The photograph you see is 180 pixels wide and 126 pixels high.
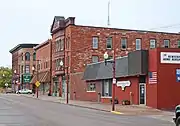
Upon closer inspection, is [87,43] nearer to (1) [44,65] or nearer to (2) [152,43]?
(2) [152,43]

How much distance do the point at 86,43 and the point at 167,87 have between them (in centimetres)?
3113

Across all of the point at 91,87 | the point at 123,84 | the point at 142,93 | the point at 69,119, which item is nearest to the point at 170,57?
the point at 142,93

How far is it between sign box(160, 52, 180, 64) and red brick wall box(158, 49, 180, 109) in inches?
11.3

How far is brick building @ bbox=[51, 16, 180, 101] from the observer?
68812 mm

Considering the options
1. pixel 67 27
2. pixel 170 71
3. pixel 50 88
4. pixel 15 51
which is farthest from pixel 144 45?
pixel 15 51

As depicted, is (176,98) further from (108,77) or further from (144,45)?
(144,45)

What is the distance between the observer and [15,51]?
12588 centimetres

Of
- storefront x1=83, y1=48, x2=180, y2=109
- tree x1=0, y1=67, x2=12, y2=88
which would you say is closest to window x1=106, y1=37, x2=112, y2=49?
storefront x1=83, y1=48, x2=180, y2=109

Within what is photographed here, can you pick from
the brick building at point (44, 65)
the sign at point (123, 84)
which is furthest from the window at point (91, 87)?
the brick building at point (44, 65)

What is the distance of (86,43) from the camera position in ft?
228

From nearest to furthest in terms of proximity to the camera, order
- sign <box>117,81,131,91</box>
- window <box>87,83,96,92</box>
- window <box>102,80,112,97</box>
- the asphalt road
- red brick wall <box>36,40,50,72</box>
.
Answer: the asphalt road < sign <box>117,81,131,91</box> < window <box>102,80,112,97</box> < window <box>87,83,96,92</box> < red brick wall <box>36,40,50,72</box>

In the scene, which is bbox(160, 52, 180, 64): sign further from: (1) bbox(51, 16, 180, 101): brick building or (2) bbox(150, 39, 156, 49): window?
(2) bbox(150, 39, 156, 49): window

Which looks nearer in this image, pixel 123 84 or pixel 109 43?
pixel 123 84

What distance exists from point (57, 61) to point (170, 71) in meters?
38.6
